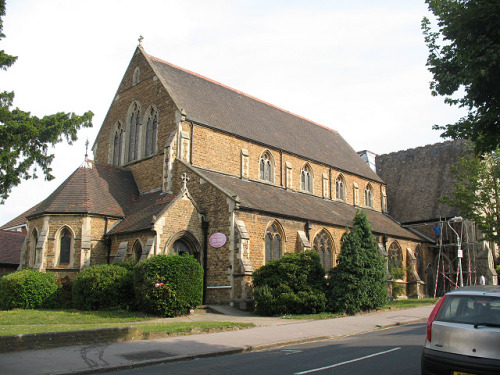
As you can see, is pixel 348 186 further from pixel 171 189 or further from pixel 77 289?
pixel 77 289

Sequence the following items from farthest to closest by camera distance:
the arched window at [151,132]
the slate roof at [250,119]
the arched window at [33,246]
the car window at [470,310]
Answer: the slate roof at [250,119]
the arched window at [151,132]
the arched window at [33,246]
the car window at [470,310]

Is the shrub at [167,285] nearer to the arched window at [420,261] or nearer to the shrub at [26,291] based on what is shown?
the shrub at [26,291]

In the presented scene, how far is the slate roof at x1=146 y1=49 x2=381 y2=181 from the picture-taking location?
86.8 feet

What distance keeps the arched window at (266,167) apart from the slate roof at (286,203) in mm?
753

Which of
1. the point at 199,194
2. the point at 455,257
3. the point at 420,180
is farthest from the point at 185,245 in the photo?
the point at 420,180

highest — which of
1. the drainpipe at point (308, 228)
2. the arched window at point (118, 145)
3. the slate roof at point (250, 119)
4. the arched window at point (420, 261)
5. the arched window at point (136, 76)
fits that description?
the arched window at point (136, 76)

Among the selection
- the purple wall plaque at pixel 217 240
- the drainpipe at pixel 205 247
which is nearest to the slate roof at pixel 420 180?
the purple wall plaque at pixel 217 240

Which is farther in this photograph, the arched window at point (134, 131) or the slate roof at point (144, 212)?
the arched window at point (134, 131)

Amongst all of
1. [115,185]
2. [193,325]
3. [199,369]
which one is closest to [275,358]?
[199,369]

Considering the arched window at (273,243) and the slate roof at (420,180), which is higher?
the slate roof at (420,180)

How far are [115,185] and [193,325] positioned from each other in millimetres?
13218

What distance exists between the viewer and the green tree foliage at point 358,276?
19.0m

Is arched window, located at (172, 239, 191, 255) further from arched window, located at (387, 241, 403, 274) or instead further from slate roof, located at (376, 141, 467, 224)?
slate roof, located at (376, 141, 467, 224)

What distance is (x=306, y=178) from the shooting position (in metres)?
31.2
